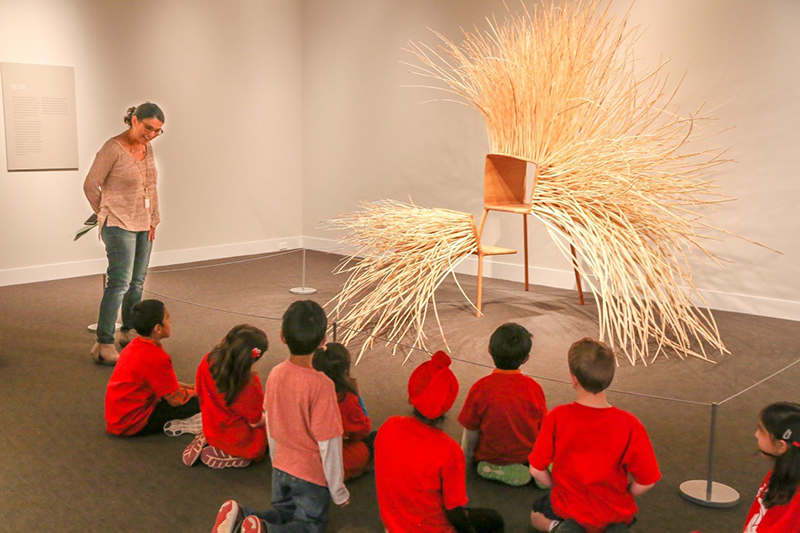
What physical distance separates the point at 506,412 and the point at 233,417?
917 mm

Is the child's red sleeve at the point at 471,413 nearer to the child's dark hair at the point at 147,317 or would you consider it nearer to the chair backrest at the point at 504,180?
the child's dark hair at the point at 147,317

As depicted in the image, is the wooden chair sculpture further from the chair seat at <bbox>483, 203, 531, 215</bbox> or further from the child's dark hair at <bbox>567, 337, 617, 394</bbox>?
the child's dark hair at <bbox>567, 337, 617, 394</bbox>

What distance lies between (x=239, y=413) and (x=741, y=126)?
3946 millimetres

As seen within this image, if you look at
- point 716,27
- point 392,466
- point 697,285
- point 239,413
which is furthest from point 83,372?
point 716,27

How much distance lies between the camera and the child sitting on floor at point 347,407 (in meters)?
2.39

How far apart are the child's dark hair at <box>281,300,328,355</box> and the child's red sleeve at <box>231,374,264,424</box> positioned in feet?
1.25

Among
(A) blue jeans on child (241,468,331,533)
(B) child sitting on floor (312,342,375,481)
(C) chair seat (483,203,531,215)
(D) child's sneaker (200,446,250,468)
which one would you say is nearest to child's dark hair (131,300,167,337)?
(D) child's sneaker (200,446,250,468)

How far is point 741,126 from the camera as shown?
4922mm

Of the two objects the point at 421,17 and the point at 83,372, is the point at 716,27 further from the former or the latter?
the point at 83,372

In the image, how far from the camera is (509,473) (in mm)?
2455

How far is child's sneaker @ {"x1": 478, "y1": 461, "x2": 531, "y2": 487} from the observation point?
2451mm

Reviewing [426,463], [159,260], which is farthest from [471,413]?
[159,260]

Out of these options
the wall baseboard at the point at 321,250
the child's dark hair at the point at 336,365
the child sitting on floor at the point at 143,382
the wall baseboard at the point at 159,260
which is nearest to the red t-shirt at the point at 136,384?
the child sitting on floor at the point at 143,382

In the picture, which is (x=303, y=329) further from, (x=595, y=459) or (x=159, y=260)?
(x=159, y=260)
